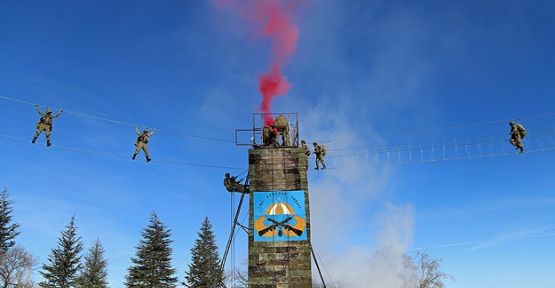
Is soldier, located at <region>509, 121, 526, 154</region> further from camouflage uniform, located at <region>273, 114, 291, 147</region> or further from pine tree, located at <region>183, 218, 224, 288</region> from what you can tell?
pine tree, located at <region>183, 218, 224, 288</region>

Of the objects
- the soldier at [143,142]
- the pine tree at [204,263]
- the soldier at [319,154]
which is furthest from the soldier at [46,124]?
the pine tree at [204,263]

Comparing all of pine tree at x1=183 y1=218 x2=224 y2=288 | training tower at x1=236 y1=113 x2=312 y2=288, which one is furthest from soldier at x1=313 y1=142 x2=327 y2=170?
pine tree at x1=183 y1=218 x2=224 y2=288

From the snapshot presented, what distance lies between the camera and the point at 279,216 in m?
32.8

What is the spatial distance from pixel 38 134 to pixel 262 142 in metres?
15.9

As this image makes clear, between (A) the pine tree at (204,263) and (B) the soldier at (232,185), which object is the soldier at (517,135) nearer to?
(B) the soldier at (232,185)

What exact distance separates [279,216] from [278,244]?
1964 millimetres

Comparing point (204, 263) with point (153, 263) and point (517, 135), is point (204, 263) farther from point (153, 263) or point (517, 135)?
point (517, 135)

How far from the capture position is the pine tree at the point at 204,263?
198ft

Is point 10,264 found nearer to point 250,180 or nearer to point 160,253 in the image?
point 160,253

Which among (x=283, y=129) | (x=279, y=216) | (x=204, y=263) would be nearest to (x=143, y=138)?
(x=279, y=216)

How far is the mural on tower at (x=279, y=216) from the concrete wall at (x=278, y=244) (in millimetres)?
294

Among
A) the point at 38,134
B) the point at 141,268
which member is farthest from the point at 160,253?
the point at 38,134

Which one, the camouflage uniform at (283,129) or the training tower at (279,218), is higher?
the camouflage uniform at (283,129)

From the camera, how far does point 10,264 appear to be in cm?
5609
